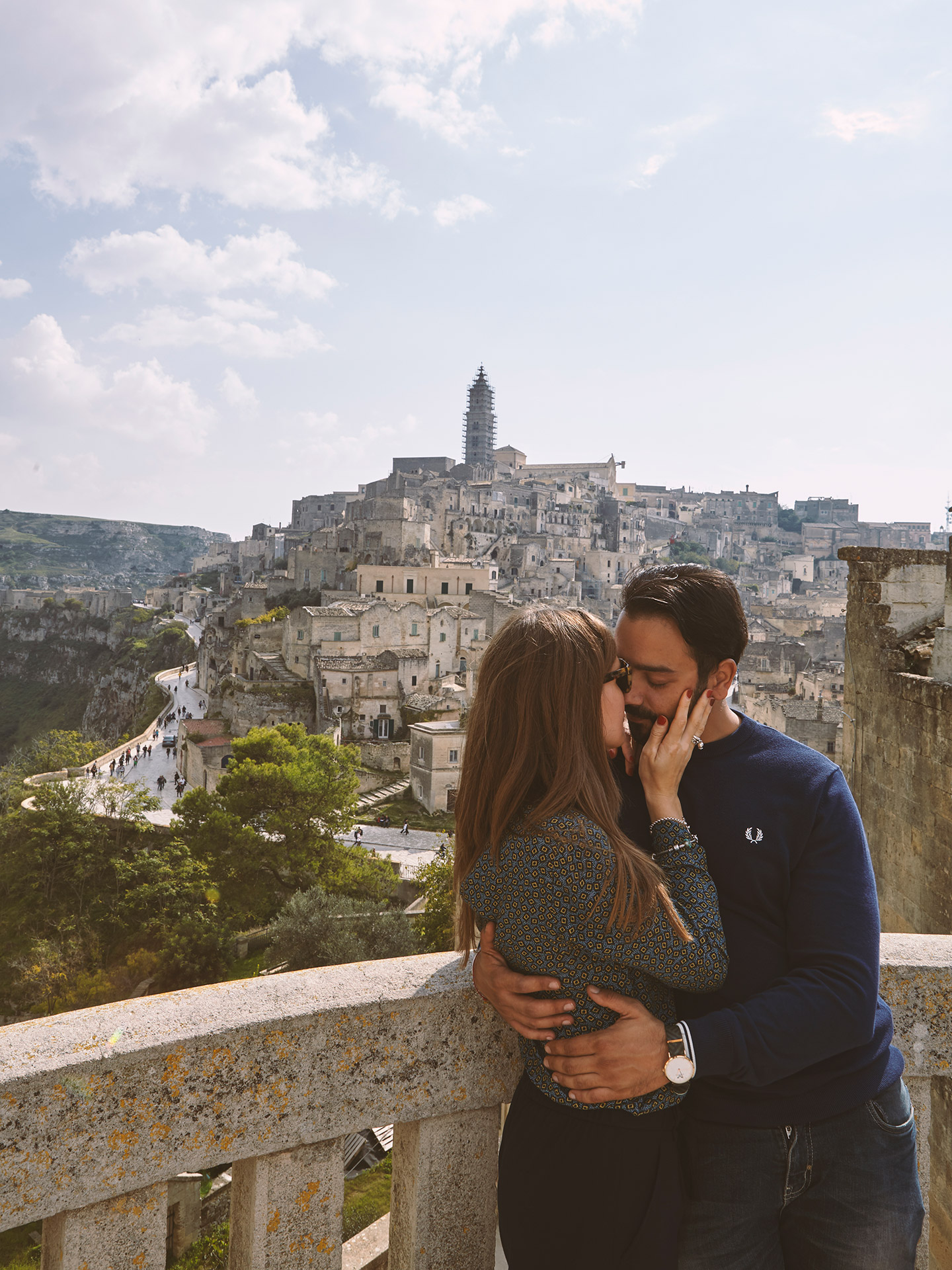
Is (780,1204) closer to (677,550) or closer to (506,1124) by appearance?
(506,1124)

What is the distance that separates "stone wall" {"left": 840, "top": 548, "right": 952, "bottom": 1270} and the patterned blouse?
3.91m

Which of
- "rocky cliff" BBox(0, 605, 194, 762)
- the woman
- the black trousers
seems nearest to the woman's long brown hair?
the woman

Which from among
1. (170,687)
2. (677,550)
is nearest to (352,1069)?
(170,687)

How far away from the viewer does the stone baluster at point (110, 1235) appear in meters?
2.09

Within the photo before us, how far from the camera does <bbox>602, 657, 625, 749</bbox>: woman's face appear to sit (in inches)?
92.0

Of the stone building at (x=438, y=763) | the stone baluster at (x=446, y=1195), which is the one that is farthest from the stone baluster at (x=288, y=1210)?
the stone building at (x=438, y=763)

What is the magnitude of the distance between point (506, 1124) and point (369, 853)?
100 feet

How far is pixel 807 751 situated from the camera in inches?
96.0

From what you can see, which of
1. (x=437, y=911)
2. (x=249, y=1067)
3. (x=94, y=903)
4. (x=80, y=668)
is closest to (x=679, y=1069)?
(x=249, y=1067)

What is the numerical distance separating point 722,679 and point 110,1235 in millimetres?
2293

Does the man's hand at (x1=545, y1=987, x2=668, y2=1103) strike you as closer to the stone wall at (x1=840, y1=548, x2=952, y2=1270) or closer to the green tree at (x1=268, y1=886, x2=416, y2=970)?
the stone wall at (x1=840, y1=548, x2=952, y2=1270)

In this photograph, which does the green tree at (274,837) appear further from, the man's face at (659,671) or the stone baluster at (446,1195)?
the man's face at (659,671)

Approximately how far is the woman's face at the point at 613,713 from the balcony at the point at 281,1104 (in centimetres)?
90

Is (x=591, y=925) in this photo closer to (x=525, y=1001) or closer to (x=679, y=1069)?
(x=525, y=1001)
